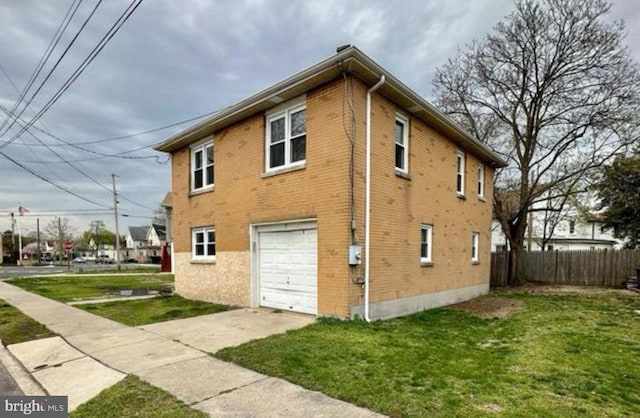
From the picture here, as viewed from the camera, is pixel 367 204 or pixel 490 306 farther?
pixel 490 306

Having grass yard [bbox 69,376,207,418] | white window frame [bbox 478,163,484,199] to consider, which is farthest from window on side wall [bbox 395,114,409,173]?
grass yard [bbox 69,376,207,418]

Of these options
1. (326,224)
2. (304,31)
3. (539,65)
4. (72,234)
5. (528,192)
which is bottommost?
(72,234)

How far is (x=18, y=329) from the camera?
803cm

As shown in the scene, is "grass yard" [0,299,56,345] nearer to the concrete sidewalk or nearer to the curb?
the concrete sidewalk

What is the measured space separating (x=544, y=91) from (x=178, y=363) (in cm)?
1901

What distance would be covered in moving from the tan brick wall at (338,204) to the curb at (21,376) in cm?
515

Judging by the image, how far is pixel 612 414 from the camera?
3.85m

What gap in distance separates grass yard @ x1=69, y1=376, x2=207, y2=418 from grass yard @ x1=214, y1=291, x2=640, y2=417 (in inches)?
50.7

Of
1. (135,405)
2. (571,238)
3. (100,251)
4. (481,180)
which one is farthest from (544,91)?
(100,251)

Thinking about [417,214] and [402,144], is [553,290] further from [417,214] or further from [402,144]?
[402,144]

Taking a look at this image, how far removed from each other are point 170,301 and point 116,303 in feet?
5.23

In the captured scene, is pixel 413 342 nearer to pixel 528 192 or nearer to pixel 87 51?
pixel 87 51

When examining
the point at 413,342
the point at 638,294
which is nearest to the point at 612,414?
the point at 413,342

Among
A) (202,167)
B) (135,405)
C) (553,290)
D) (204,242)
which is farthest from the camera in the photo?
(553,290)
